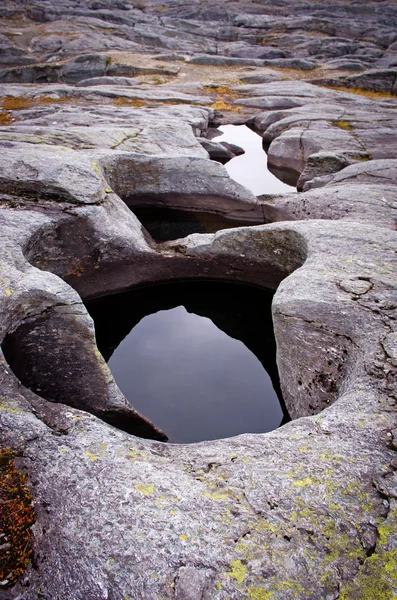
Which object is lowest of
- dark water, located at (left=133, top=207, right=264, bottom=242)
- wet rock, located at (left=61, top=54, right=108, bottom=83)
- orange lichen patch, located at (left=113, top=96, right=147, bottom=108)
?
dark water, located at (left=133, top=207, right=264, bottom=242)

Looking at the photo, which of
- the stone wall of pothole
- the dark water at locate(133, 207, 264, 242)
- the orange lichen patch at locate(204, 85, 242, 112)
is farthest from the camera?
the orange lichen patch at locate(204, 85, 242, 112)

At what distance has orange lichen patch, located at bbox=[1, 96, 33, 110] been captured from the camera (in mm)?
21802

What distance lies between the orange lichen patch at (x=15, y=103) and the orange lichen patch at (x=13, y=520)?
2267cm

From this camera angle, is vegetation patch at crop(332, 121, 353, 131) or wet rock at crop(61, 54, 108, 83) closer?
vegetation patch at crop(332, 121, 353, 131)

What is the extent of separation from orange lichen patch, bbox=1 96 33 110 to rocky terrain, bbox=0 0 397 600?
6181 mm

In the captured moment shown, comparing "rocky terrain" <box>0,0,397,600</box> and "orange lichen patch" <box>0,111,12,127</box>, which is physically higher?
"orange lichen patch" <box>0,111,12,127</box>

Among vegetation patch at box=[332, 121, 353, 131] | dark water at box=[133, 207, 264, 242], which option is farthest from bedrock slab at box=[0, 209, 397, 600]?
vegetation patch at box=[332, 121, 353, 131]

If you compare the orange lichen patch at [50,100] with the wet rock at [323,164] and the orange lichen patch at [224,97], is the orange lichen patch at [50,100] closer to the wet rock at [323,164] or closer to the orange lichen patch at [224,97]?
the orange lichen patch at [224,97]

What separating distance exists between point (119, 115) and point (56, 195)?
11902 mm

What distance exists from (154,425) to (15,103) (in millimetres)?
23301

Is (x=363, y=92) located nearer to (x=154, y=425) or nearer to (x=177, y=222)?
(x=177, y=222)

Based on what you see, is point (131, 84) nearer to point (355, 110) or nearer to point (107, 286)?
point (355, 110)

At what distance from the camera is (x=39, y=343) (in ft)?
20.8

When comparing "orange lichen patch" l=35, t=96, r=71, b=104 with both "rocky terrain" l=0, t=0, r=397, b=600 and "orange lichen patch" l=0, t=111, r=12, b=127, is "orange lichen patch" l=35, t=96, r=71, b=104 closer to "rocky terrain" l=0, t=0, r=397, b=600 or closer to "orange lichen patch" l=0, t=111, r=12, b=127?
"orange lichen patch" l=0, t=111, r=12, b=127
